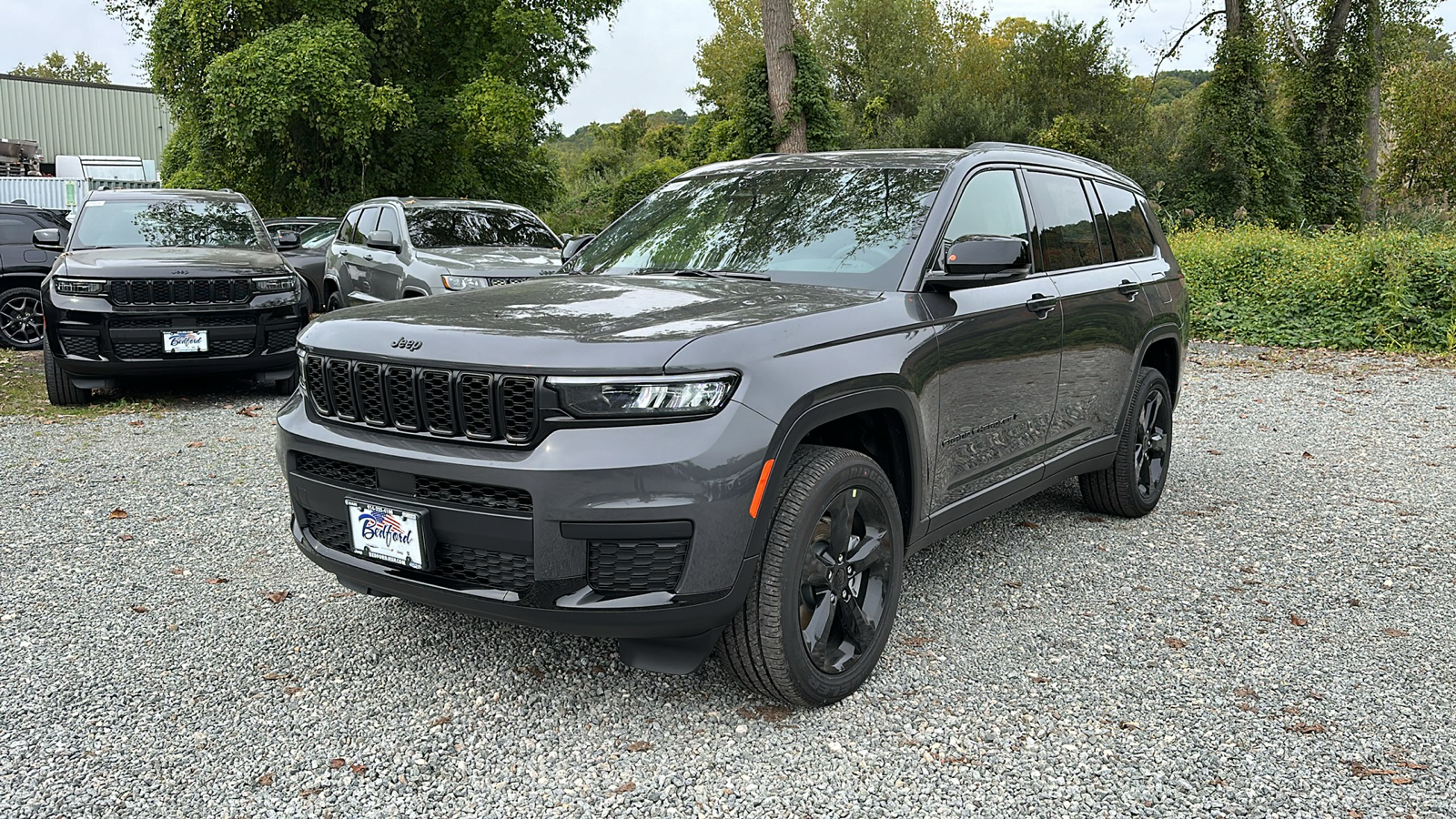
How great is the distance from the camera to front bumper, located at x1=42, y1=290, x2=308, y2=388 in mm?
8047

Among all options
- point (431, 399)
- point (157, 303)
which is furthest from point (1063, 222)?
point (157, 303)

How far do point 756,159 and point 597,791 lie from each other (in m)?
2.80

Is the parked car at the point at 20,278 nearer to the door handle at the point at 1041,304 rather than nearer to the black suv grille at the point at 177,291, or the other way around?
the black suv grille at the point at 177,291

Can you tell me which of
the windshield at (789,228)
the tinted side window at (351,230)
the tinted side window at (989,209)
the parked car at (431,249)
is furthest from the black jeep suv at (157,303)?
the tinted side window at (989,209)

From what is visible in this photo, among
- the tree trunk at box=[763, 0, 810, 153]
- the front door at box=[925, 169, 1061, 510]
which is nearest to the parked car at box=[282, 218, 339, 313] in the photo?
the tree trunk at box=[763, 0, 810, 153]

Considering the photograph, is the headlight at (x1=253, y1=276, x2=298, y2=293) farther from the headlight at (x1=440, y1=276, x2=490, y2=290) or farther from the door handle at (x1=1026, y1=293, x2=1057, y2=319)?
the door handle at (x1=1026, y1=293, x2=1057, y2=319)

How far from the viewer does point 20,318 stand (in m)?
11.5

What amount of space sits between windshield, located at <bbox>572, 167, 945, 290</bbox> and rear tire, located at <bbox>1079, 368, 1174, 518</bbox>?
196cm

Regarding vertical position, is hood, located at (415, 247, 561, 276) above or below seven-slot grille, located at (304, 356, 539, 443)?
above

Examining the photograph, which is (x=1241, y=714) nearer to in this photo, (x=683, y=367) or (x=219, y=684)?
(x=683, y=367)

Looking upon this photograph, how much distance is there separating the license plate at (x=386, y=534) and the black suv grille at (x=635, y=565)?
54 centimetres

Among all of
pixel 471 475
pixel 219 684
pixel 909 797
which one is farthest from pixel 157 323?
pixel 909 797

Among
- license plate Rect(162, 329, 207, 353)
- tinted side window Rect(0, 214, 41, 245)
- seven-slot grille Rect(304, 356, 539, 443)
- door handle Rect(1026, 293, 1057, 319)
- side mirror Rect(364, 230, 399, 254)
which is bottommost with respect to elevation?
license plate Rect(162, 329, 207, 353)

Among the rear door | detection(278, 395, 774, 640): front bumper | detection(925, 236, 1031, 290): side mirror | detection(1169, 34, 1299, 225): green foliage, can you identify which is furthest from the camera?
detection(1169, 34, 1299, 225): green foliage
